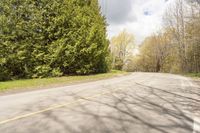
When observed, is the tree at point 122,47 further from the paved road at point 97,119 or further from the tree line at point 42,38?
the paved road at point 97,119

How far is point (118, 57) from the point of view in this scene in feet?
253

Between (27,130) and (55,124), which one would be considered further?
(55,124)

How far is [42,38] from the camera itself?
27312 millimetres

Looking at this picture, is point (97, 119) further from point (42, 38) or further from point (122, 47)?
point (122, 47)

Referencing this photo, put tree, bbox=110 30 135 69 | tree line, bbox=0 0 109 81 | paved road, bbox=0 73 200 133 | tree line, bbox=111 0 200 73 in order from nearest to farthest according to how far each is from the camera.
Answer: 1. paved road, bbox=0 73 200 133
2. tree line, bbox=0 0 109 81
3. tree line, bbox=111 0 200 73
4. tree, bbox=110 30 135 69

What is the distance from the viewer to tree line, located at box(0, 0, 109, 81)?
84.7 feet

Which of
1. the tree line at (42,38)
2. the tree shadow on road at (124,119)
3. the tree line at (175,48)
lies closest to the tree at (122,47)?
the tree line at (175,48)

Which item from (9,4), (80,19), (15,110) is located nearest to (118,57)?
(80,19)

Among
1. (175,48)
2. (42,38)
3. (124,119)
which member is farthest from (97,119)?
(175,48)

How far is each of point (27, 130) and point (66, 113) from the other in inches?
85.7

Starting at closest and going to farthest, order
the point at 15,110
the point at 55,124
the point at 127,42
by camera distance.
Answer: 1. the point at 55,124
2. the point at 15,110
3. the point at 127,42

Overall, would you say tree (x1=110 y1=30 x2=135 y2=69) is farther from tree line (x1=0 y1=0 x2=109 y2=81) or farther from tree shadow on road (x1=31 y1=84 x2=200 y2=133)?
tree shadow on road (x1=31 y1=84 x2=200 y2=133)

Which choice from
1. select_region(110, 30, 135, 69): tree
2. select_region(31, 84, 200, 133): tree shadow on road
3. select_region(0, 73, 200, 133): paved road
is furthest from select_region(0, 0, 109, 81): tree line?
select_region(110, 30, 135, 69): tree

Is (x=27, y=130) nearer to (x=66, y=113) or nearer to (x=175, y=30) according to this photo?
(x=66, y=113)
